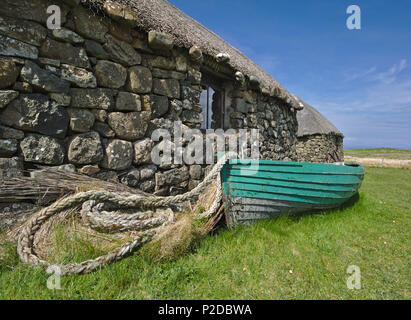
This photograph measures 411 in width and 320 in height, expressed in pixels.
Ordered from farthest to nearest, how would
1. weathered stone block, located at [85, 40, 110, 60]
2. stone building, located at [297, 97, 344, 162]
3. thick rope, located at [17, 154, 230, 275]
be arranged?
stone building, located at [297, 97, 344, 162]
weathered stone block, located at [85, 40, 110, 60]
thick rope, located at [17, 154, 230, 275]

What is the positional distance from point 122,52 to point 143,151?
1299 millimetres

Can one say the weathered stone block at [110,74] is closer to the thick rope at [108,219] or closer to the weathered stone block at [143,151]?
the weathered stone block at [143,151]

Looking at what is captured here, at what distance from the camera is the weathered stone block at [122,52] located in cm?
259

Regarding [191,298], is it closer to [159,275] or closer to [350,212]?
[159,275]

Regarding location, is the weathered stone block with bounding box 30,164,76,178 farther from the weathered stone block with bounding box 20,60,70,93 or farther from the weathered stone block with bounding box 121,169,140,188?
the weathered stone block with bounding box 20,60,70,93

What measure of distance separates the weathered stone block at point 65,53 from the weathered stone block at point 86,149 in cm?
81

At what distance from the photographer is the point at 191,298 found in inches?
63.5

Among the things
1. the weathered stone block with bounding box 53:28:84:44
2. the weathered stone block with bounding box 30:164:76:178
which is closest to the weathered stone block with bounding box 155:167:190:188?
the weathered stone block with bounding box 30:164:76:178

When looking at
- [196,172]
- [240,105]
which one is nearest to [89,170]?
[196,172]

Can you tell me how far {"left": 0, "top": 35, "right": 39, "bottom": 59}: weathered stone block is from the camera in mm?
1960

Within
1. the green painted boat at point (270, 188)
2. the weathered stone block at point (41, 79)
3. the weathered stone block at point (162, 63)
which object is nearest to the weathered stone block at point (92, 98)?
the weathered stone block at point (41, 79)

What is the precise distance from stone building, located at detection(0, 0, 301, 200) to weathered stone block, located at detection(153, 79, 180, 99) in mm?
15

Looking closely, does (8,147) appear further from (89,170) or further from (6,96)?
(89,170)

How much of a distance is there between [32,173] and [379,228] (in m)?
4.62
